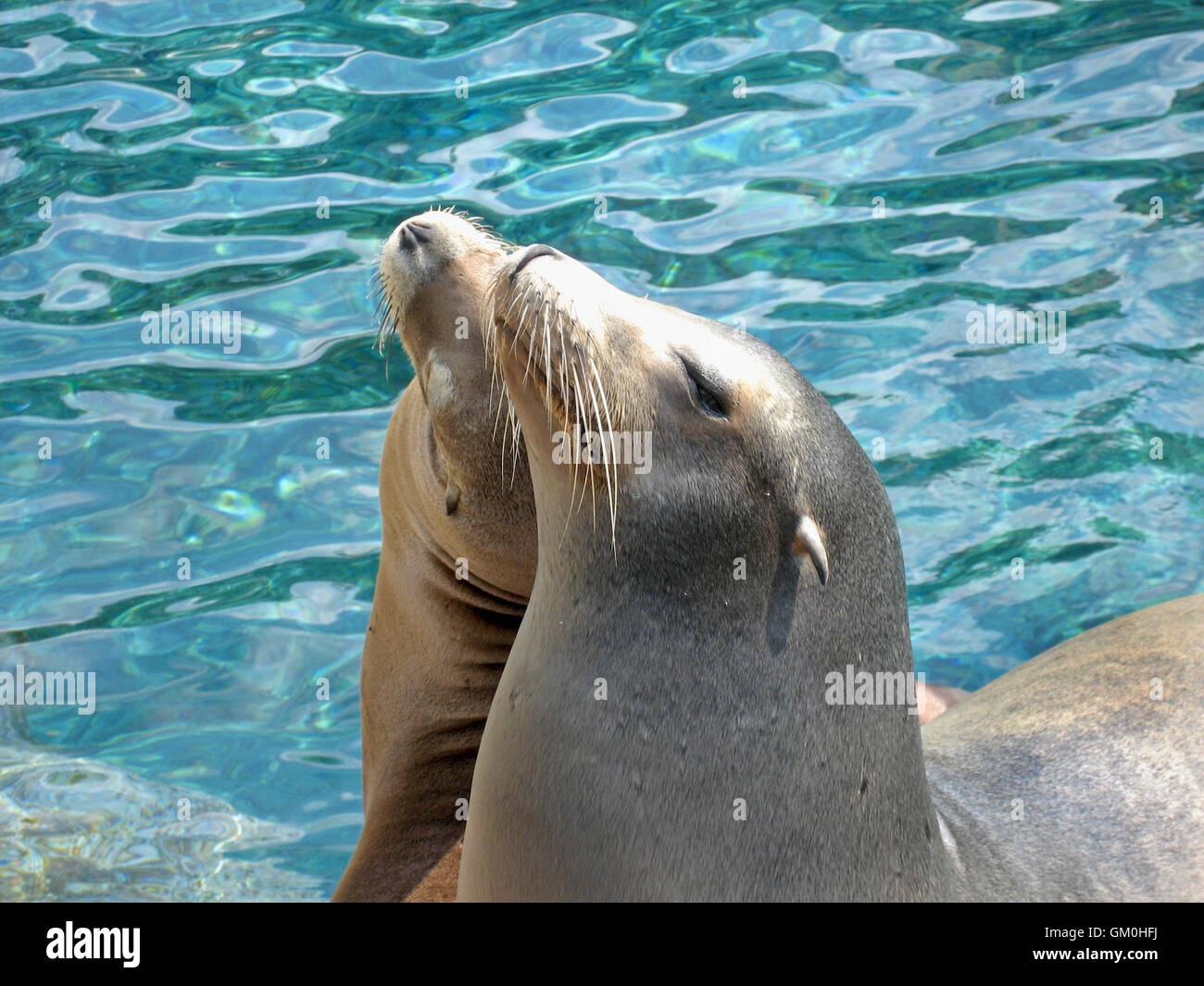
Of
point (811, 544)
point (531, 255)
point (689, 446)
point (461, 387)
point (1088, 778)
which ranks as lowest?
point (1088, 778)

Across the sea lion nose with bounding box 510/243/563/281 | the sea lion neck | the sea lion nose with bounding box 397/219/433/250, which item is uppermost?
the sea lion nose with bounding box 510/243/563/281

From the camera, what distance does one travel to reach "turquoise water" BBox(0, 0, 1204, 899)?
5184 millimetres

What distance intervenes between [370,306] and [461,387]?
3.08 m

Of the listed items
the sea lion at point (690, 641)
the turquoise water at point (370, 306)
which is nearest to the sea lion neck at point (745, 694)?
the sea lion at point (690, 641)

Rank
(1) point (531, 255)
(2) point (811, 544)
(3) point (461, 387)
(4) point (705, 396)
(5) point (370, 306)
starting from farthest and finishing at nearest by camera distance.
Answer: (5) point (370, 306)
(3) point (461, 387)
(1) point (531, 255)
(4) point (705, 396)
(2) point (811, 544)

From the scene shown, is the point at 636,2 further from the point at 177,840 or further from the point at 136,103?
the point at 177,840

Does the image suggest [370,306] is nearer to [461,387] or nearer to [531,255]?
[461,387]

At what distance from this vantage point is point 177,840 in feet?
15.4

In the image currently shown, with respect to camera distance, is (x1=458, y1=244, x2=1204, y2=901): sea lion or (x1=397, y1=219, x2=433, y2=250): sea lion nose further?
(x1=397, y1=219, x2=433, y2=250): sea lion nose

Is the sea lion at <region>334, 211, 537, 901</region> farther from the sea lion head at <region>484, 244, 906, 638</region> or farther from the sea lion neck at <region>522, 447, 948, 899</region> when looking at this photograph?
the sea lion neck at <region>522, 447, 948, 899</region>

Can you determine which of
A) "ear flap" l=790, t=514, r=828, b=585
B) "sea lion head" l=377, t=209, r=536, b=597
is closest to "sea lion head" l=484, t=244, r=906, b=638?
"ear flap" l=790, t=514, r=828, b=585

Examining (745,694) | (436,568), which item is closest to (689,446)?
(745,694)

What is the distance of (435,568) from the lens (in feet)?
13.6

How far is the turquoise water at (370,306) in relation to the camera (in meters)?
5.18
